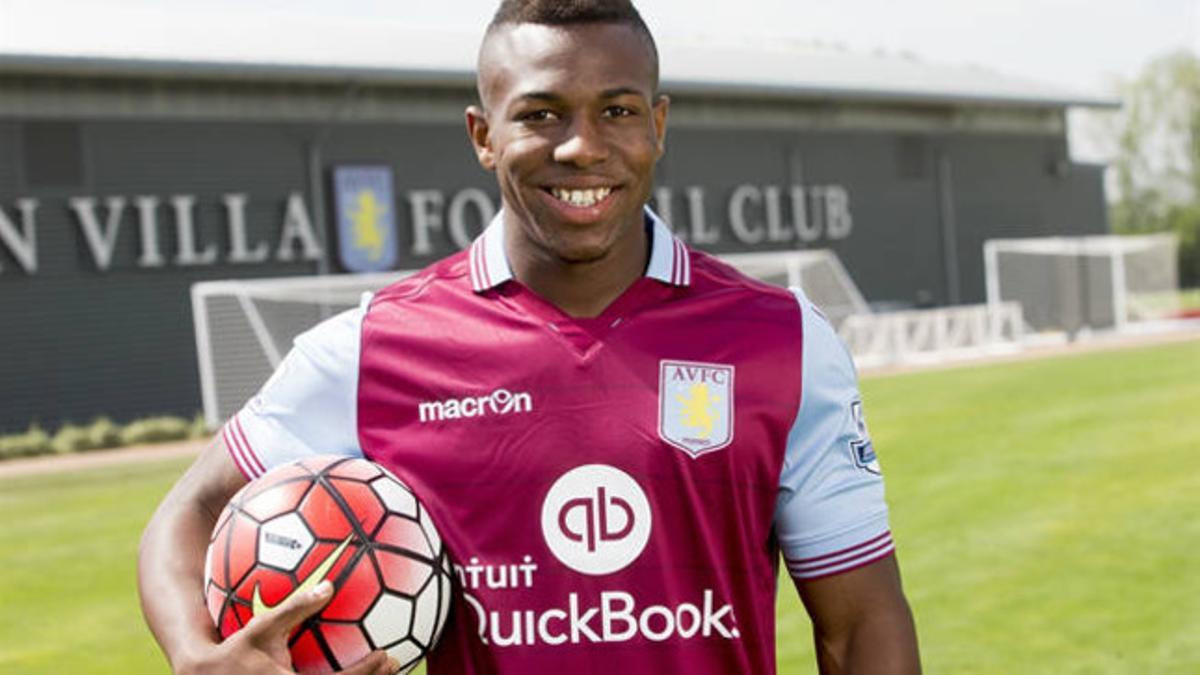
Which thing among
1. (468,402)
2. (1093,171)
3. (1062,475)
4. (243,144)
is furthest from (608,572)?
(1093,171)

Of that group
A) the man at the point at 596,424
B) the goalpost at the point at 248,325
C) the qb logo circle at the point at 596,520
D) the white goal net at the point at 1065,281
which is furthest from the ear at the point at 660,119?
the white goal net at the point at 1065,281

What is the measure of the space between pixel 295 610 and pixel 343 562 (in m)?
0.21

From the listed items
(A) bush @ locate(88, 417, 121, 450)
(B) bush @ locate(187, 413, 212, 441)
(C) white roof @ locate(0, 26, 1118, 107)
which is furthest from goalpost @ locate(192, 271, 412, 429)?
(C) white roof @ locate(0, 26, 1118, 107)

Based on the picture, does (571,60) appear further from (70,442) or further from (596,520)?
(70,442)

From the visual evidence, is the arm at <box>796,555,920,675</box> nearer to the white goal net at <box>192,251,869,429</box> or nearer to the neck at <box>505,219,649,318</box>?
the neck at <box>505,219,649,318</box>

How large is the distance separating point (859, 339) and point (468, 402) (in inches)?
1063

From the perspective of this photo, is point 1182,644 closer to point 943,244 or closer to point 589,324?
point 589,324

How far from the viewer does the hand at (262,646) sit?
8.29 feet

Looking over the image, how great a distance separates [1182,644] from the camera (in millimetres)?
7020

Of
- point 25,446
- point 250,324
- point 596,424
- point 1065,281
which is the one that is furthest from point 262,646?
point 1065,281

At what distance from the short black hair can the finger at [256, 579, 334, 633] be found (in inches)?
40.2

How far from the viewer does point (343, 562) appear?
9.07 feet

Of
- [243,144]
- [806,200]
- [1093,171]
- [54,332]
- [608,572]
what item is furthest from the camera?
[1093,171]

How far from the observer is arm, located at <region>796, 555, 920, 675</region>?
2740 mm
